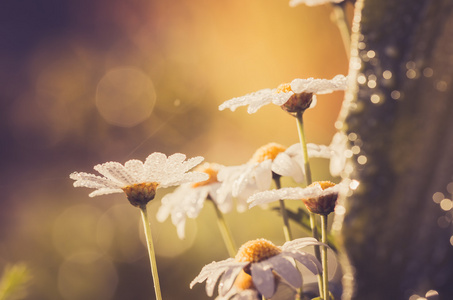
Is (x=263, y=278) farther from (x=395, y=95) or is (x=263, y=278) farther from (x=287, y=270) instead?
(x=395, y=95)

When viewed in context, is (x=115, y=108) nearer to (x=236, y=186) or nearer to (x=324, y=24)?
(x=324, y=24)

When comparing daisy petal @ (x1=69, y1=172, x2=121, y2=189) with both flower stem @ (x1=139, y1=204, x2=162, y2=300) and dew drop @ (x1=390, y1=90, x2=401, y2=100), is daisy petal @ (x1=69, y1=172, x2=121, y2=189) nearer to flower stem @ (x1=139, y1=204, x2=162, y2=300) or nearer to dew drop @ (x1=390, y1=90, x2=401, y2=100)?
flower stem @ (x1=139, y1=204, x2=162, y2=300)

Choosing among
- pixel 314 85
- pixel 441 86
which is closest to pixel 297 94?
pixel 314 85

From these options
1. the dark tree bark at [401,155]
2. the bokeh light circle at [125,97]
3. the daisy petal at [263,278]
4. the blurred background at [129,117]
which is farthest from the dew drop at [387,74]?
the bokeh light circle at [125,97]

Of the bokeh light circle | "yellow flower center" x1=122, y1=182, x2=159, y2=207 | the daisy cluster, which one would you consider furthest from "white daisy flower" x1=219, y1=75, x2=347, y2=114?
the bokeh light circle

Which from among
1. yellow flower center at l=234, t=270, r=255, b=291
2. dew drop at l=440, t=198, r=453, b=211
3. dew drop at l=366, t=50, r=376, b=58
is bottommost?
yellow flower center at l=234, t=270, r=255, b=291

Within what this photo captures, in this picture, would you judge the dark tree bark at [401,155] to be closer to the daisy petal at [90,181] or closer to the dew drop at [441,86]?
the dew drop at [441,86]
